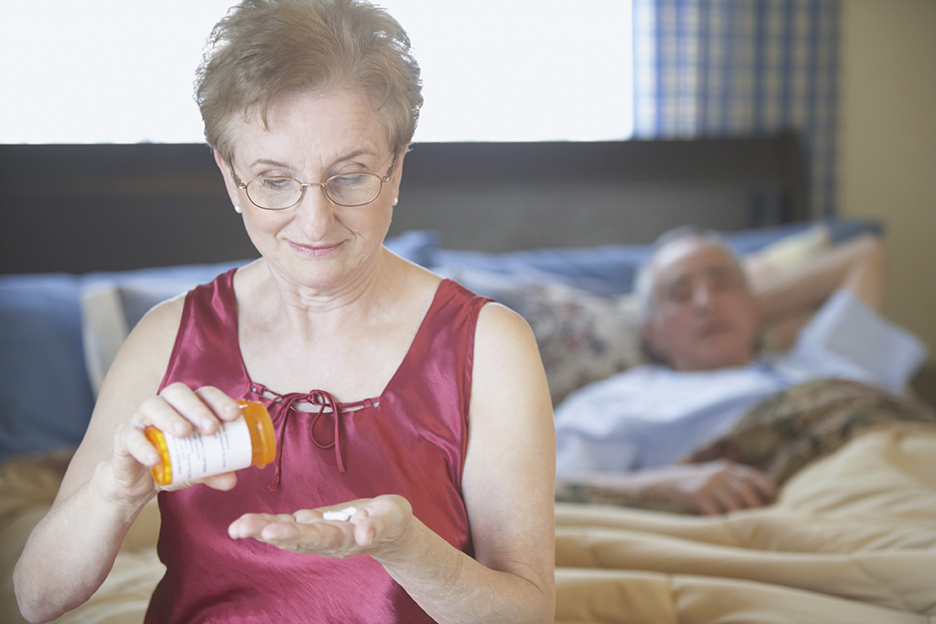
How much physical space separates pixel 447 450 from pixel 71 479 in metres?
0.47

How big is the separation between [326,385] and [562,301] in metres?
1.67

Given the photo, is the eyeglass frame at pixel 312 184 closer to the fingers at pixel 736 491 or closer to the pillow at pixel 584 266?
the fingers at pixel 736 491

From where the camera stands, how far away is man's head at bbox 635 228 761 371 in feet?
8.50

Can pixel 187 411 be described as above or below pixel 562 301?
above

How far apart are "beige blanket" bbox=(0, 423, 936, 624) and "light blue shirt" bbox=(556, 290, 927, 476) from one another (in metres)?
0.34

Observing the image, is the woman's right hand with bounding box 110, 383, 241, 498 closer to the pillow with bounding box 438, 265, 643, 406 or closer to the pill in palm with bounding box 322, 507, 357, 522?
the pill in palm with bounding box 322, 507, 357, 522

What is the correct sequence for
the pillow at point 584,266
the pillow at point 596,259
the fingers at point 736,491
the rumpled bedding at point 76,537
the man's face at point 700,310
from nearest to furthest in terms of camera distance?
the rumpled bedding at point 76,537, the fingers at point 736,491, the man's face at point 700,310, the pillow at point 596,259, the pillow at point 584,266

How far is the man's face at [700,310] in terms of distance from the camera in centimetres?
259

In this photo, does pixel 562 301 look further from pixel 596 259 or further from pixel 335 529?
pixel 335 529

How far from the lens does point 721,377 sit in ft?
7.86

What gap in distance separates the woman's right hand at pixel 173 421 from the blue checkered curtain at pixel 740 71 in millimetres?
3040

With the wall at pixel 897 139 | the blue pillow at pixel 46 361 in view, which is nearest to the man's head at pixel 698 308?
the blue pillow at pixel 46 361

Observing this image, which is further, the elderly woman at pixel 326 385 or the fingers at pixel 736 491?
the fingers at pixel 736 491

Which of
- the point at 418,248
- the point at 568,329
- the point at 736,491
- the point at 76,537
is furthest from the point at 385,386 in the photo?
the point at 568,329
